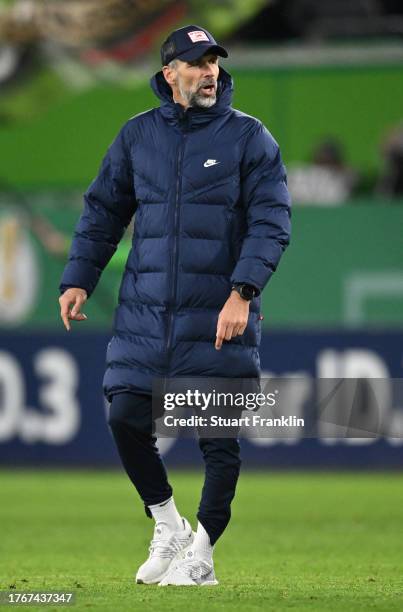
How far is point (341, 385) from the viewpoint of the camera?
25.8 ft

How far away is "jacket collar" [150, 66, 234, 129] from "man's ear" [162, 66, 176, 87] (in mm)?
38

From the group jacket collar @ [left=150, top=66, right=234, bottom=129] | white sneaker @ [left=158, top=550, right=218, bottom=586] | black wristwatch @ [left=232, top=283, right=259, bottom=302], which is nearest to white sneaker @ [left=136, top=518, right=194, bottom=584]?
white sneaker @ [left=158, top=550, right=218, bottom=586]

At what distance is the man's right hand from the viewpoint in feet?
18.6

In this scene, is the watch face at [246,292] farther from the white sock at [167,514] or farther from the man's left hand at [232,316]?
the white sock at [167,514]

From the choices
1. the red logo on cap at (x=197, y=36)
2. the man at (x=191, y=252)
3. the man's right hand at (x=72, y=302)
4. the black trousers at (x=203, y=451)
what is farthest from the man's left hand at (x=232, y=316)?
the red logo on cap at (x=197, y=36)

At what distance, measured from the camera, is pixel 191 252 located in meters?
5.52

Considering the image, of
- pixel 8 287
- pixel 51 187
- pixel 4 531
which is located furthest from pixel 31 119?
pixel 4 531

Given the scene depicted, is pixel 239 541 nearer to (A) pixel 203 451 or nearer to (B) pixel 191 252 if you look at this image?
(A) pixel 203 451

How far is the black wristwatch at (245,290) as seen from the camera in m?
5.39

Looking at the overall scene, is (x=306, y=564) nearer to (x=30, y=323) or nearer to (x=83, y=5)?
(x=30, y=323)

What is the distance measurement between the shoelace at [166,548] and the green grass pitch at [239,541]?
0.14m

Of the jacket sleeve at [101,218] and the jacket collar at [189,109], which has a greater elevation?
the jacket collar at [189,109]

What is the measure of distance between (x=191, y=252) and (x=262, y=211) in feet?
0.92

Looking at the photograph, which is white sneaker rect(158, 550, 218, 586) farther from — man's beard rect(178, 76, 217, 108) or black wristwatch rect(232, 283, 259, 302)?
man's beard rect(178, 76, 217, 108)
